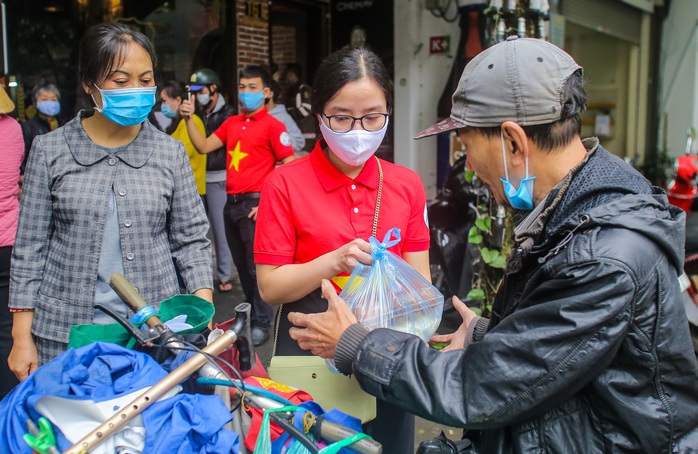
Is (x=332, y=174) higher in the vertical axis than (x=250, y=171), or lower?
higher

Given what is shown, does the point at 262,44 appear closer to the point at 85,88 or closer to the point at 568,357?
the point at 85,88

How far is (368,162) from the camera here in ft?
7.77

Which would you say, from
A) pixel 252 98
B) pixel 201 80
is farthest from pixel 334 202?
pixel 201 80

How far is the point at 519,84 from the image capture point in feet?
4.86

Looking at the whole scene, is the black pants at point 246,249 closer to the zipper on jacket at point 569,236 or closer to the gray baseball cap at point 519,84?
the gray baseball cap at point 519,84

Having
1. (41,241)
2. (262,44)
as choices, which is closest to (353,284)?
(41,241)

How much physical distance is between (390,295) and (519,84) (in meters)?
0.76

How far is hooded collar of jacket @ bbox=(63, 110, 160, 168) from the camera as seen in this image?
231 cm

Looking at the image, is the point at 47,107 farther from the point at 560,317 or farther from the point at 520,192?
the point at 560,317

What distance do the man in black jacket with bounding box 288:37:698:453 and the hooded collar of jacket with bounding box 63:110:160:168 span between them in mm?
1216

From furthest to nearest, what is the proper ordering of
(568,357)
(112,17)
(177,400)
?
(112,17) → (177,400) → (568,357)

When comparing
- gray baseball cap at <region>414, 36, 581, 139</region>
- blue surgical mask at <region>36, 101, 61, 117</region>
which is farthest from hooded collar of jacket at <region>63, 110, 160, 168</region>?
blue surgical mask at <region>36, 101, 61, 117</region>

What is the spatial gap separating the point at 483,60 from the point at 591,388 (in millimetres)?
800

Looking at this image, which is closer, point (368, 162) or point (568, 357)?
point (568, 357)
